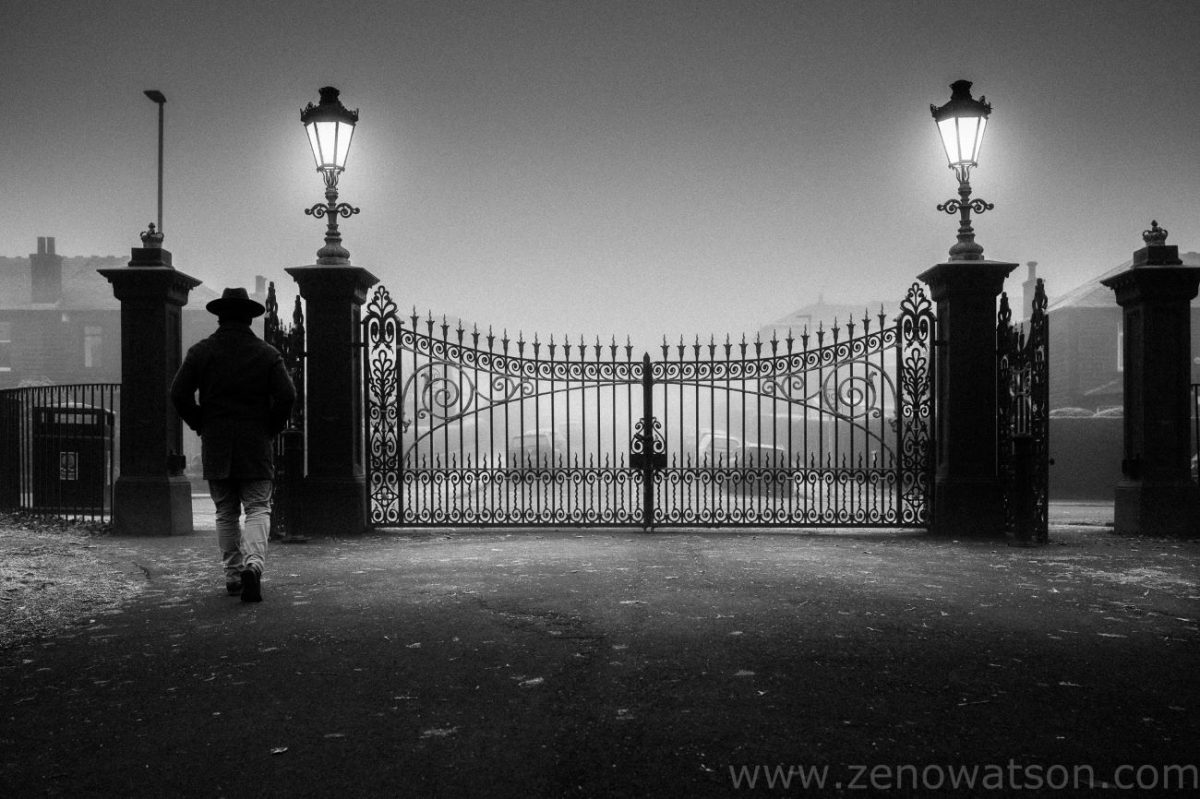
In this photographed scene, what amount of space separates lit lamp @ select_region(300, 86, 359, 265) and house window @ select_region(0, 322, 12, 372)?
3977 cm

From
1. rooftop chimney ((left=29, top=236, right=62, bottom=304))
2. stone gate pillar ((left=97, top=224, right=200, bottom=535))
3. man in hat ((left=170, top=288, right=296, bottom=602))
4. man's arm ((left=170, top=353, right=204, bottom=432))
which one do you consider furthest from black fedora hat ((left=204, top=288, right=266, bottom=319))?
rooftop chimney ((left=29, top=236, right=62, bottom=304))

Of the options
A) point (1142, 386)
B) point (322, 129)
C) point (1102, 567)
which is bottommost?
point (1102, 567)

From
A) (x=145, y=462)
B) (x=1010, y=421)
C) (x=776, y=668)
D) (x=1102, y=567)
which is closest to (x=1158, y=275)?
(x=1010, y=421)

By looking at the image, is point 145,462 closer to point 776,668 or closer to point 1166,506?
point 776,668

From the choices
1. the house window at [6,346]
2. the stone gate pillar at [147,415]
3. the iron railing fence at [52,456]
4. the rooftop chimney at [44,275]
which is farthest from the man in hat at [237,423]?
the house window at [6,346]

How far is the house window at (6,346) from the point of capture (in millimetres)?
40281

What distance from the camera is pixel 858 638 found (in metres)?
4.67

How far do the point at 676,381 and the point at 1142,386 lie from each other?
5.46m

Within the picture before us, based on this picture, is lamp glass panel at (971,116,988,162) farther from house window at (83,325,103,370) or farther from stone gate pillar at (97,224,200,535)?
house window at (83,325,103,370)

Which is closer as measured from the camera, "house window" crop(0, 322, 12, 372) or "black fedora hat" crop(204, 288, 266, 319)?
"black fedora hat" crop(204, 288, 266, 319)

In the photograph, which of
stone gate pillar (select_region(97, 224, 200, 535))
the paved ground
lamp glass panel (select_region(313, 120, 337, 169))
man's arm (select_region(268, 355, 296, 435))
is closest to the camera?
the paved ground

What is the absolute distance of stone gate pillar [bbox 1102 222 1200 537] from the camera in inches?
375

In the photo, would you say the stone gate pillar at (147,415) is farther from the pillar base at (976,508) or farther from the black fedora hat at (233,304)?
the pillar base at (976,508)

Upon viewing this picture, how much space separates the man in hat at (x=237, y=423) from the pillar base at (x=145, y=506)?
423 cm
